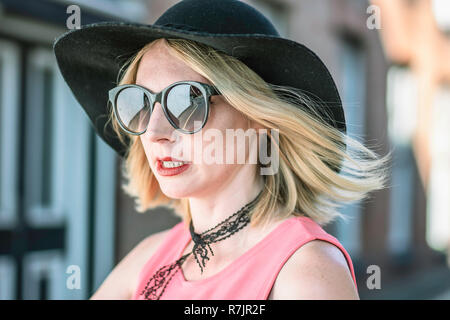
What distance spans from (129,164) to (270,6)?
199 inches

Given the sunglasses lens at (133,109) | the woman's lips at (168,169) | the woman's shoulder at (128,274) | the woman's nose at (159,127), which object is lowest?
the woman's shoulder at (128,274)

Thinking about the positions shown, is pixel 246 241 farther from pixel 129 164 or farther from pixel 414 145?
pixel 414 145

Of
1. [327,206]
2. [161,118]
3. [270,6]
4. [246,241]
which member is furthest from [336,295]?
[270,6]

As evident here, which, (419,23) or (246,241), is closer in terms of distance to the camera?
(246,241)

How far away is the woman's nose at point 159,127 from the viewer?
3.83 ft

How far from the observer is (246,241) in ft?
4.08

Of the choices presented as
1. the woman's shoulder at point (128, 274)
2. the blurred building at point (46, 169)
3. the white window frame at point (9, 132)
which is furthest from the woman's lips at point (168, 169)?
the white window frame at point (9, 132)

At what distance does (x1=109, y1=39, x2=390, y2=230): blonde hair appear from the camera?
117 cm

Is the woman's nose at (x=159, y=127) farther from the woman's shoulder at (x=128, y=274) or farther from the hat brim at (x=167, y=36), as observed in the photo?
the woman's shoulder at (x=128, y=274)

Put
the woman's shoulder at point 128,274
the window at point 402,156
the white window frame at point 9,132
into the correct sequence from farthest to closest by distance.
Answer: the window at point 402,156 < the white window frame at point 9,132 < the woman's shoulder at point 128,274

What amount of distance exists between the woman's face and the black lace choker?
11cm

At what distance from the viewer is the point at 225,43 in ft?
3.67

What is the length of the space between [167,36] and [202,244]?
505 mm

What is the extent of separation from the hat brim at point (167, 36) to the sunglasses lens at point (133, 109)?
132 millimetres
